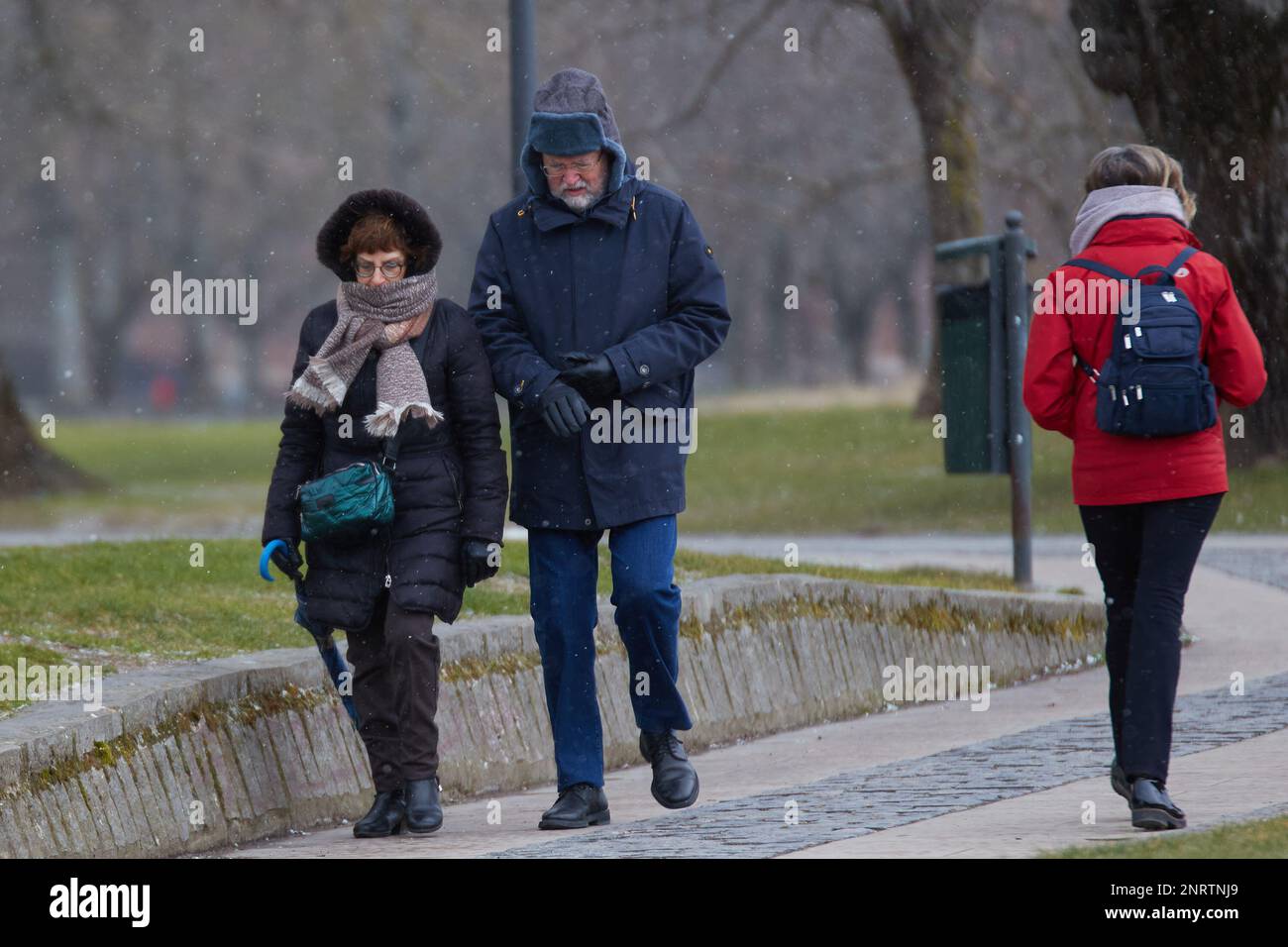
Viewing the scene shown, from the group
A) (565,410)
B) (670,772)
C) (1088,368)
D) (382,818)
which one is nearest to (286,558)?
(382,818)

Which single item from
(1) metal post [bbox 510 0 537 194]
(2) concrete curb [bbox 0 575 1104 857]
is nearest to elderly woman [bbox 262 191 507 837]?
(2) concrete curb [bbox 0 575 1104 857]

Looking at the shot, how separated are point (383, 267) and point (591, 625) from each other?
1.06m

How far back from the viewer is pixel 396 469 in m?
6.04

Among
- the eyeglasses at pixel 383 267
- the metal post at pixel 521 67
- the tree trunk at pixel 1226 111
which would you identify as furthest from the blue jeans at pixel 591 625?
the tree trunk at pixel 1226 111

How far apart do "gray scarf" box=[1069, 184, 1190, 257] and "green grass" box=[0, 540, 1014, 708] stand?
293cm

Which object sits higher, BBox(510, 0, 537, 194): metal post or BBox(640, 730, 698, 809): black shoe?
BBox(510, 0, 537, 194): metal post

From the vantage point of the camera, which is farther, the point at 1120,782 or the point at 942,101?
the point at 942,101

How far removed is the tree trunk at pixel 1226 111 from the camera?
16.1 m

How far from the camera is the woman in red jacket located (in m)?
5.57

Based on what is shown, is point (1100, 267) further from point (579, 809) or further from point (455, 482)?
point (579, 809)

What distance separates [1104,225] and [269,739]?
254 centimetres

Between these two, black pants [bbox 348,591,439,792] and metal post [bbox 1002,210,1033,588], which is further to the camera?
metal post [bbox 1002,210,1033,588]

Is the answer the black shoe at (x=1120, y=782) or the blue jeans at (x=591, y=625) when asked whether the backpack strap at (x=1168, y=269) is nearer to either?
the black shoe at (x=1120, y=782)

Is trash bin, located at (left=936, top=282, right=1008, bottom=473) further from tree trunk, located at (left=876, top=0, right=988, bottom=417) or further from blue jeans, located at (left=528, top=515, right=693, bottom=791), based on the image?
tree trunk, located at (left=876, top=0, right=988, bottom=417)
